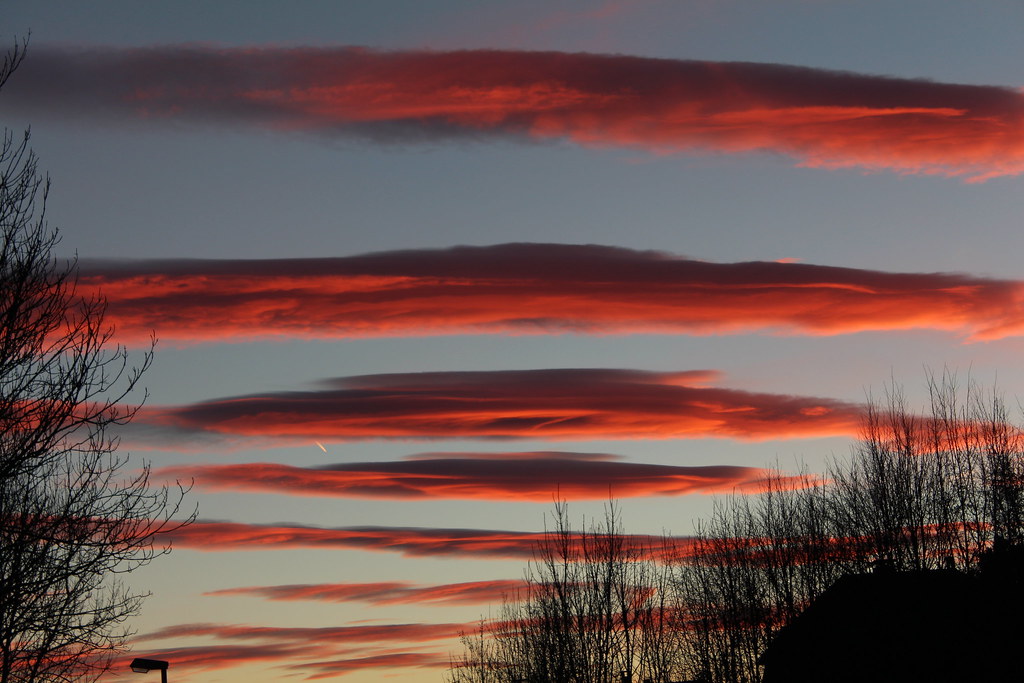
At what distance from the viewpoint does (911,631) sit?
131ft

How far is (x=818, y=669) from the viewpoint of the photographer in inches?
1836

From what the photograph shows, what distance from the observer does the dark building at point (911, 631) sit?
33.3 meters

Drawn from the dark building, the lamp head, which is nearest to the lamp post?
the lamp head

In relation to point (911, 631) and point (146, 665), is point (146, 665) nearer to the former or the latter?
point (146, 665)

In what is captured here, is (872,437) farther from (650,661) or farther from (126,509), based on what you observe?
(126,509)

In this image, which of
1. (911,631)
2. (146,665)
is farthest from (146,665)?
(911,631)

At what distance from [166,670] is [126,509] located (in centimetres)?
2096

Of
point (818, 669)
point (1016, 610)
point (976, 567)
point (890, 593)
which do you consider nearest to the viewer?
point (1016, 610)

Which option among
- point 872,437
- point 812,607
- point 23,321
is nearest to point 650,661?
point 812,607

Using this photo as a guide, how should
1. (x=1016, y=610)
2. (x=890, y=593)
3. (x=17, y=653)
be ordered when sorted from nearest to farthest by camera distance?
(x=17, y=653)
(x=1016, y=610)
(x=890, y=593)

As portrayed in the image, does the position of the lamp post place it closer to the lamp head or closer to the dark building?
the lamp head

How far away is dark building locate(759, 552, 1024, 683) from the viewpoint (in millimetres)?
33344

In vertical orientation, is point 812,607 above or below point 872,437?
below

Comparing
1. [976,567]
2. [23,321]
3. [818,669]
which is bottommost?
[818,669]
